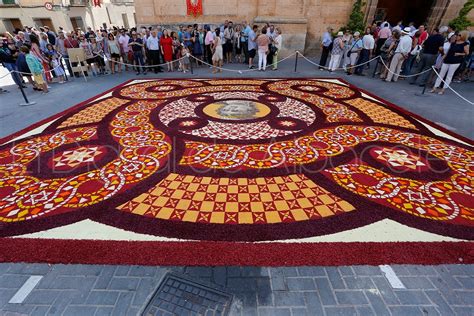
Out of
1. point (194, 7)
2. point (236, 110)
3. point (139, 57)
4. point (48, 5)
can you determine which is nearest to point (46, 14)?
point (48, 5)

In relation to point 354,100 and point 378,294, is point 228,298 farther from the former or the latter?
point 354,100

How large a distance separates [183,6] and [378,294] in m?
14.1

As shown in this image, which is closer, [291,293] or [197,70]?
[291,293]

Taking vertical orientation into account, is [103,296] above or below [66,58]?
below

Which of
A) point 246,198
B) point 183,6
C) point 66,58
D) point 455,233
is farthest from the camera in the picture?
point 183,6

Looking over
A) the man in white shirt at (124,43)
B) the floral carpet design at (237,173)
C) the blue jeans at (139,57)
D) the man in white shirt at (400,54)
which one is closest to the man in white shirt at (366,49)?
the man in white shirt at (400,54)

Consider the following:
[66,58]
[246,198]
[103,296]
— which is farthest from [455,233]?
[66,58]

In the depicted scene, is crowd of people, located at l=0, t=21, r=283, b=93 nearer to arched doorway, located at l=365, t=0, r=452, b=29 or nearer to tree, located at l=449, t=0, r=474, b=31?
tree, located at l=449, t=0, r=474, b=31

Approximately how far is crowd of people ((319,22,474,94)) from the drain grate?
7722 millimetres

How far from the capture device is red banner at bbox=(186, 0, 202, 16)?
40.8 ft

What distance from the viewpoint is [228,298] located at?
2.12 meters

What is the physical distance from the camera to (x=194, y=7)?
1253 cm

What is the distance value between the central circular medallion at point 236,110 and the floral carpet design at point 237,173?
50 mm

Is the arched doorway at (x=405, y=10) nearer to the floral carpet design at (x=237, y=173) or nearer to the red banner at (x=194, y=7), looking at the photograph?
the red banner at (x=194, y=7)
